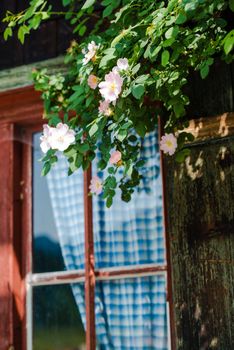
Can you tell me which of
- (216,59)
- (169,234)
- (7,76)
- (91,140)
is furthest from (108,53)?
(7,76)

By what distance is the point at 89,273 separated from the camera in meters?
3.24

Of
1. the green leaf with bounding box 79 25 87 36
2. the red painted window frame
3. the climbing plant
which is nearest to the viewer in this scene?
the climbing plant

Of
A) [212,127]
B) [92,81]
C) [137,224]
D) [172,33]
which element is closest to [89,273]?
[137,224]

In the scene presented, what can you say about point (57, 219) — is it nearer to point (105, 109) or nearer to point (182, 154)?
point (182, 154)

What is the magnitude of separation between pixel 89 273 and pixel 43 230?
0.40 metres

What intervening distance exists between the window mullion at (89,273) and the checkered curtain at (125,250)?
0.07m

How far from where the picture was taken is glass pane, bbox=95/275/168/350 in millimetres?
3156

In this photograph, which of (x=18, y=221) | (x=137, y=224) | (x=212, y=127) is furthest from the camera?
(x=18, y=221)

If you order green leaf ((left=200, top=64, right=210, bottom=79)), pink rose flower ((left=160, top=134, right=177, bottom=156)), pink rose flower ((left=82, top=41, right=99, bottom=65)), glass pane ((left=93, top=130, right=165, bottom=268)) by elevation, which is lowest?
glass pane ((left=93, top=130, right=165, bottom=268))

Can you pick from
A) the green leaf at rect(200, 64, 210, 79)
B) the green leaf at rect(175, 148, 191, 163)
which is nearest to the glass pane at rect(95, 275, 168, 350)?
the green leaf at rect(175, 148, 191, 163)

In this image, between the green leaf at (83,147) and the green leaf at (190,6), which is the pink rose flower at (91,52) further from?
the green leaf at (190,6)

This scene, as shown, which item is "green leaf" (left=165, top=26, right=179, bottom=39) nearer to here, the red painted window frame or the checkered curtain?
the red painted window frame

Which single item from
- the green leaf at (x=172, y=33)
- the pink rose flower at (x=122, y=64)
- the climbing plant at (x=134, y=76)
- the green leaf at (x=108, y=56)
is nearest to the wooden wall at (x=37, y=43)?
the climbing plant at (x=134, y=76)

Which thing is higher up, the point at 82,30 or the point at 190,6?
the point at 82,30
